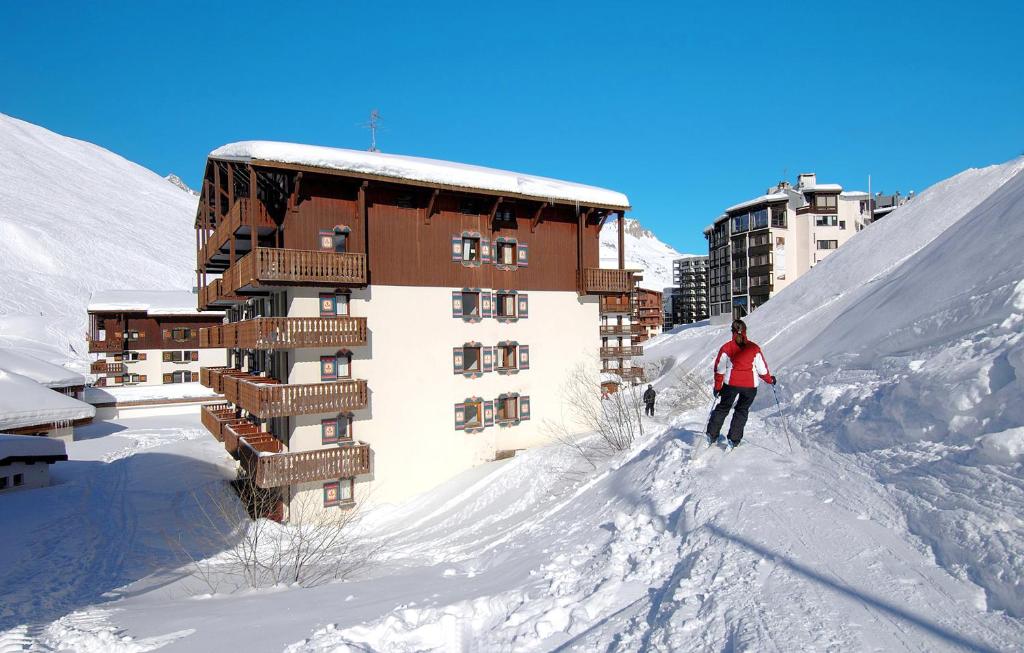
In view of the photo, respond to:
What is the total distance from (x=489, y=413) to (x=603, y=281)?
8060mm

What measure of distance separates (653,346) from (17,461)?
48.6 m

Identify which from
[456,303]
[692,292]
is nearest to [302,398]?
[456,303]

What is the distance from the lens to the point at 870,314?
16859 millimetres

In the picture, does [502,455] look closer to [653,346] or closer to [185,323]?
[653,346]

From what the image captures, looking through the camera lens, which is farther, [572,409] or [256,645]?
[572,409]

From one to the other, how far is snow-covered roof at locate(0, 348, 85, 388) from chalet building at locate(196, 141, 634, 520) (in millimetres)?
25515

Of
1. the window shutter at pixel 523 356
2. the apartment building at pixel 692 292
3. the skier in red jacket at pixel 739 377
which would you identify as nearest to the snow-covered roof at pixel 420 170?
the window shutter at pixel 523 356

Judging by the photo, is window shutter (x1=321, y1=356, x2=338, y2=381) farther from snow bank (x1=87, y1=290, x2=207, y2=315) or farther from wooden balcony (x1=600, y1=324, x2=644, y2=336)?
wooden balcony (x1=600, y1=324, x2=644, y2=336)

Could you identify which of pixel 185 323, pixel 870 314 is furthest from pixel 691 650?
pixel 185 323

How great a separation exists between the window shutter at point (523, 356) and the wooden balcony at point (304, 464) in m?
7.62

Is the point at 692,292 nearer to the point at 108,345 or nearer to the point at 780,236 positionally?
the point at 780,236

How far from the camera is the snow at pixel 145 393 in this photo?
47000 millimetres

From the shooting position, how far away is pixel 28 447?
86.6 ft

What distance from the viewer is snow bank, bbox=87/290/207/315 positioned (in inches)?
2000
